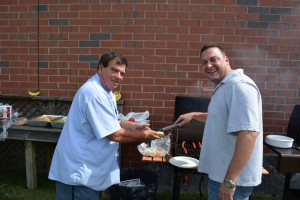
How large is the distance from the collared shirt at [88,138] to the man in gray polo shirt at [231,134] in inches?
34.1

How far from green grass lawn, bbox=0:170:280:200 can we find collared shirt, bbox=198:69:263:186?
2367 millimetres

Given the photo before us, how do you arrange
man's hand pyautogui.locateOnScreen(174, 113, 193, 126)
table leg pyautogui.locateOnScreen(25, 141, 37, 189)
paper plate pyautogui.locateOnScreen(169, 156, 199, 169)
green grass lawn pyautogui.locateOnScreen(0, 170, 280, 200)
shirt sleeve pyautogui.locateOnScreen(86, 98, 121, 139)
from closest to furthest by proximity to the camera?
shirt sleeve pyautogui.locateOnScreen(86, 98, 121, 139), paper plate pyautogui.locateOnScreen(169, 156, 199, 169), man's hand pyautogui.locateOnScreen(174, 113, 193, 126), green grass lawn pyautogui.locateOnScreen(0, 170, 280, 200), table leg pyautogui.locateOnScreen(25, 141, 37, 189)

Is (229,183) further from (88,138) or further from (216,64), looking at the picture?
(88,138)

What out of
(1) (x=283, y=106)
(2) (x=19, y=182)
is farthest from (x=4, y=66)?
(1) (x=283, y=106)

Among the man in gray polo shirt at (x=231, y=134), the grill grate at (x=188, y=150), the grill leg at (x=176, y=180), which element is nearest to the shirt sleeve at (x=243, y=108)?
the man in gray polo shirt at (x=231, y=134)

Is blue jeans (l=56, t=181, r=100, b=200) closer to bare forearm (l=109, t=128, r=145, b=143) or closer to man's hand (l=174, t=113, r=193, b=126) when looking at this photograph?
bare forearm (l=109, t=128, r=145, b=143)

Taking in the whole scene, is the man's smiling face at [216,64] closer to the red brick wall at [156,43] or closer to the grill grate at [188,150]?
the grill grate at [188,150]

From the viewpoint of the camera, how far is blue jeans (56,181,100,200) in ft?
7.49

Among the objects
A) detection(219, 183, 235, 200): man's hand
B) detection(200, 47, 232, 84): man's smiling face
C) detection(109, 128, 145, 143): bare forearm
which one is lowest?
detection(219, 183, 235, 200): man's hand

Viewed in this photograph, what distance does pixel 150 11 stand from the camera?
14.2 feet

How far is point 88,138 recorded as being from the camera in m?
2.24

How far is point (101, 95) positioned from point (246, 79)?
46.9 inches

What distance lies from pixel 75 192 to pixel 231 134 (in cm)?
145

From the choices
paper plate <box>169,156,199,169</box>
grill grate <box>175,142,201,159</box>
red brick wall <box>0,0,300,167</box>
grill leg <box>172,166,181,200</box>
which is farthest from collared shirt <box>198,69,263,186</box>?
→ red brick wall <box>0,0,300,167</box>
